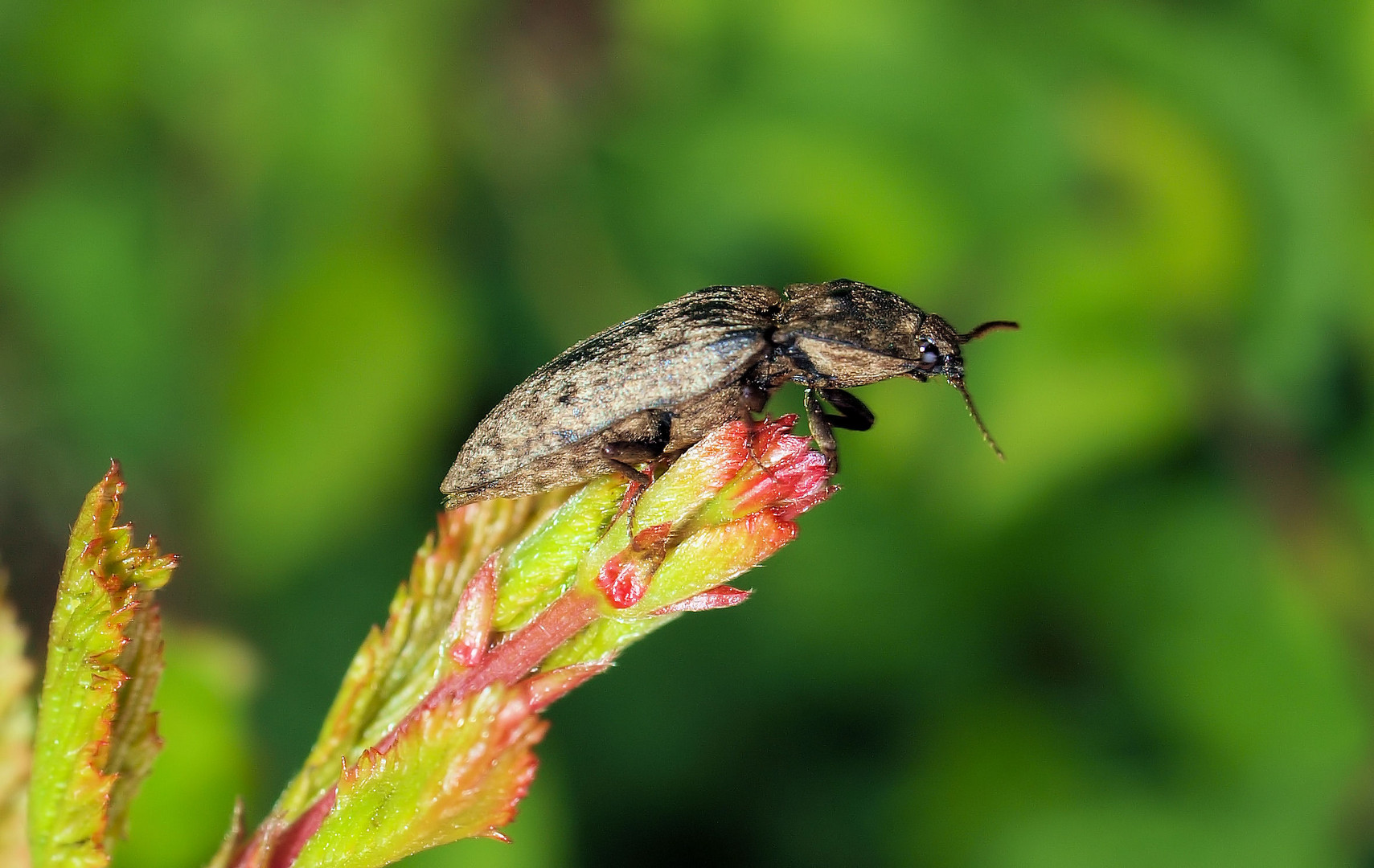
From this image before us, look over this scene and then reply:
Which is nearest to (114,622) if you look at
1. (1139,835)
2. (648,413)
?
(648,413)

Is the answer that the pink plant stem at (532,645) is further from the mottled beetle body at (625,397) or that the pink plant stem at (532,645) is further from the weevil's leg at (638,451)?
the mottled beetle body at (625,397)

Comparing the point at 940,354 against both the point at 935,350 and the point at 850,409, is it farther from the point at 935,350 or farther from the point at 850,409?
the point at 850,409

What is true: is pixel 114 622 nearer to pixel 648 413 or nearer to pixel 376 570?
pixel 648 413

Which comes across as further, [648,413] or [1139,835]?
[1139,835]

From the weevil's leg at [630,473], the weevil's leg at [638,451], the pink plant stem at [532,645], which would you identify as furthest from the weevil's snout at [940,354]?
the pink plant stem at [532,645]

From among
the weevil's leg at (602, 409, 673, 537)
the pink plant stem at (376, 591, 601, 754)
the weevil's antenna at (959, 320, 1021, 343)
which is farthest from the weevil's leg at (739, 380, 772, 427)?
the pink plant stem at (376, 591, 601, 754)

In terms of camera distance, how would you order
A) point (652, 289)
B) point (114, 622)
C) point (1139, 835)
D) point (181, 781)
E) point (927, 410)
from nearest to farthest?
1. point (114, 622)
2. point (181, 781)
3. point (1139, 835)
4. point (927, 410)
5. point (652, 289)

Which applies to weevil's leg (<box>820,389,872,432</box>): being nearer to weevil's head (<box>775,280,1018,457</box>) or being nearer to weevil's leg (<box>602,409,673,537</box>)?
weevil's head (<box>775,280,1018,457</box>)

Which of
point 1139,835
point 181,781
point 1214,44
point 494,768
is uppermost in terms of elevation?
point 1214,44
